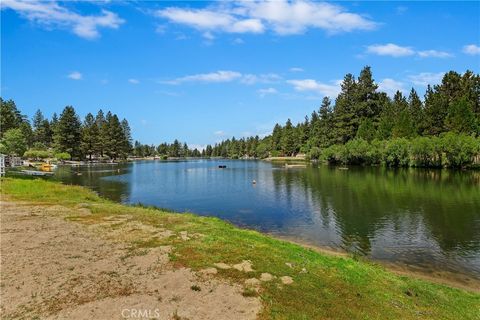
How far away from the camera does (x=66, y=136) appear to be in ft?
464

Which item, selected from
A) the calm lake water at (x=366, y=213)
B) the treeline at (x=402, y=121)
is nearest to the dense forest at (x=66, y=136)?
the calm lake water at (x=366, y=213)

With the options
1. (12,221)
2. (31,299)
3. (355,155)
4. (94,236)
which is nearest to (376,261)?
(94,236)

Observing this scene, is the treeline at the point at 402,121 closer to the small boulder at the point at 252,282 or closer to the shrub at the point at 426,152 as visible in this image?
the shrub at the point at 426,152

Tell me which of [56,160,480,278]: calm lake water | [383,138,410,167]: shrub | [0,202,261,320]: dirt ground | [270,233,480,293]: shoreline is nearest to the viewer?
[0,202,261,320]: dirt ground

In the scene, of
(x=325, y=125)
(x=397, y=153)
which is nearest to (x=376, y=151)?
(x=397, y=153)

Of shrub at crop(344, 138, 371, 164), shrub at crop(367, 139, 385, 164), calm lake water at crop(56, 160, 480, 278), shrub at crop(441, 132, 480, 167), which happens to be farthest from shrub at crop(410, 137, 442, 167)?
calm lake water at crop(56, 160, 480, 278)

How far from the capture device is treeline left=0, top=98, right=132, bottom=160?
118688mm

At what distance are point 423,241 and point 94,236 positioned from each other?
23.4 m

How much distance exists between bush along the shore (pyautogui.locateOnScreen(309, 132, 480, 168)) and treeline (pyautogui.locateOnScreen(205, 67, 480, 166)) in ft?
0.70

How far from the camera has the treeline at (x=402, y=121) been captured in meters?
98.5

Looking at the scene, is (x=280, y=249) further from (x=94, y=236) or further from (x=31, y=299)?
(x=31, y=299)

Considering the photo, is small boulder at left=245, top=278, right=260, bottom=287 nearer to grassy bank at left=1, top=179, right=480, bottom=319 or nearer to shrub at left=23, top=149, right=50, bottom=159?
grassy bank at left=1, top=179, right=480, bottom=319

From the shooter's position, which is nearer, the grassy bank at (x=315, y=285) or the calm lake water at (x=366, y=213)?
the grassy bank at (x=315, y=285)

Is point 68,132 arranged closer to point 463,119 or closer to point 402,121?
point 402,121
